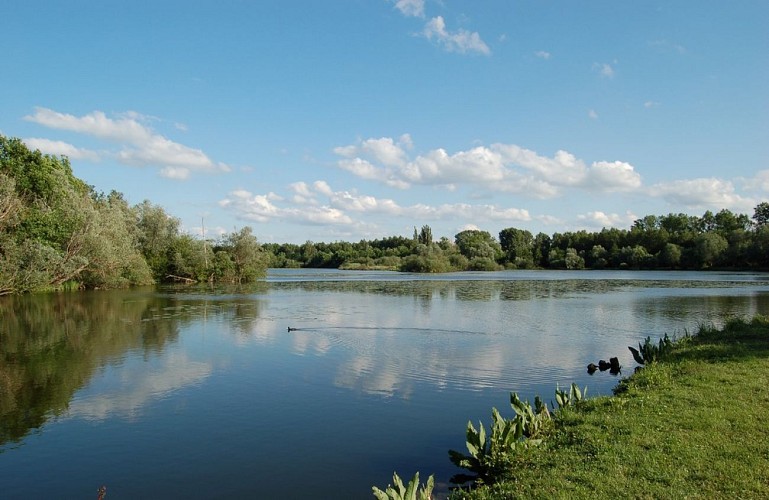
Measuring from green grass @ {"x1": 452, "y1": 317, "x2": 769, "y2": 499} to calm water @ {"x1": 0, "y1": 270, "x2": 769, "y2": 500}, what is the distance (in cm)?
172

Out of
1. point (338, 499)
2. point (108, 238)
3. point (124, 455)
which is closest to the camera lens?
point (338, 499)

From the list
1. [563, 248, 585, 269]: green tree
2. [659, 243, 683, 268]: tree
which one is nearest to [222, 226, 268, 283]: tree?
[563, 248, 585, 269]: green tree

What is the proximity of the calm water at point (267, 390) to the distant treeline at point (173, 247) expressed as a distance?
42.1ft

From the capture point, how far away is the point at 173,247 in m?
63.9

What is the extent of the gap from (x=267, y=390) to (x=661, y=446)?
912 centimetres

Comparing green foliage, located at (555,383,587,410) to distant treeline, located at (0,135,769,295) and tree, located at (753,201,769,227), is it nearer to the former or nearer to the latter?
distant treeline, located at (0,135,769,295)

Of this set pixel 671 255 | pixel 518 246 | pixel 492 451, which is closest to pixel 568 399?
pixel 492 451

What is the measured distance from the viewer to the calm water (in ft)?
26.8

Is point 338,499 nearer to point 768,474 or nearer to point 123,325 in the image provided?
point 768,474

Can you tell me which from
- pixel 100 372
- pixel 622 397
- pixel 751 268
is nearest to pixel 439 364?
pixel 622 397

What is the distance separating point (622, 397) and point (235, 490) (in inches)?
296

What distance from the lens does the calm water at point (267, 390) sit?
816 centimetres

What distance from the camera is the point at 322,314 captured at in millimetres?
29484

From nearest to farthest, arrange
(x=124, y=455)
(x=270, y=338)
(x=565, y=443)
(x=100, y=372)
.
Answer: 1. (x=565, y=443)
2. (x=124, y=455)
3. (x=100, y=372)
4. (x=270, y=338)
